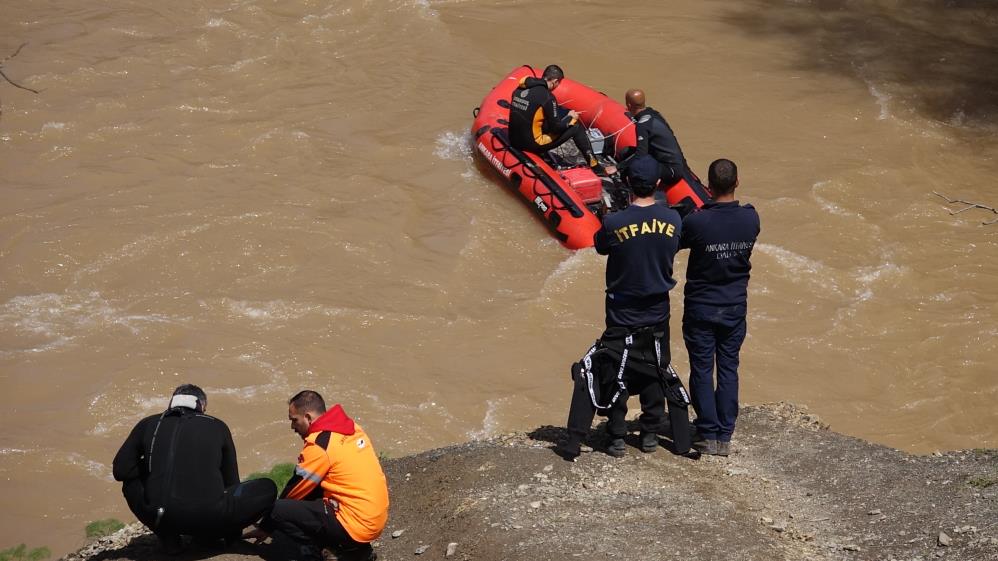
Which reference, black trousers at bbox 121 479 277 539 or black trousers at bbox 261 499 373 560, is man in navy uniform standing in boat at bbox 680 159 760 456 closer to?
black trousers at bbox 261 499 373 560

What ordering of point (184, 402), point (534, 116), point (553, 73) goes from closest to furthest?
point (184, 402)
point (553, 73)
point (534, 116)

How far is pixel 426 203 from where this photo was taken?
12328 mm

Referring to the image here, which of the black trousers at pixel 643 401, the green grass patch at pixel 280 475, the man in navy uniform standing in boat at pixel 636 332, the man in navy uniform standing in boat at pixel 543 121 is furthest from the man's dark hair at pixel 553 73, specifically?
the black trousers at pixel 643 401

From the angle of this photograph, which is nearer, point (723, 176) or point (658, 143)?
point (723, 176)

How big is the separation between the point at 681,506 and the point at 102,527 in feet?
12.1

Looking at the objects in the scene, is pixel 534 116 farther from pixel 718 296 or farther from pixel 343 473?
pixel 343 473

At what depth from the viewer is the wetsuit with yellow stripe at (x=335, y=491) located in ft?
17.8

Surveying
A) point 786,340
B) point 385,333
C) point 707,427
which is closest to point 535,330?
point 385,333

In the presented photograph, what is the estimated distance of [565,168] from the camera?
12141 millimetres

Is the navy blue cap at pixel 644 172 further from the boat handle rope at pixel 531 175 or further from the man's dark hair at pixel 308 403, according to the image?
the boat handle rope at pixel 531 175

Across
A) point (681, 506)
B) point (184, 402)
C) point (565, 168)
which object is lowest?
point (565, 168)

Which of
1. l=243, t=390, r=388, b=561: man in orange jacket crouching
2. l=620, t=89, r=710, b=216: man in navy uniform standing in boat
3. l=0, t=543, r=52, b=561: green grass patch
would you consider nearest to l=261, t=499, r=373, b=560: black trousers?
l=243, t=390, r=388, b=561: man in orange jacket crouching

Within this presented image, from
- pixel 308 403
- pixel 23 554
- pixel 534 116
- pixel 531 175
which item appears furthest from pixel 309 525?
pixel 534 116

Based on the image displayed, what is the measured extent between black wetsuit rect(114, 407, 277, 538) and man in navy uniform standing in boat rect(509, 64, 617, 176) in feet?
22.5
